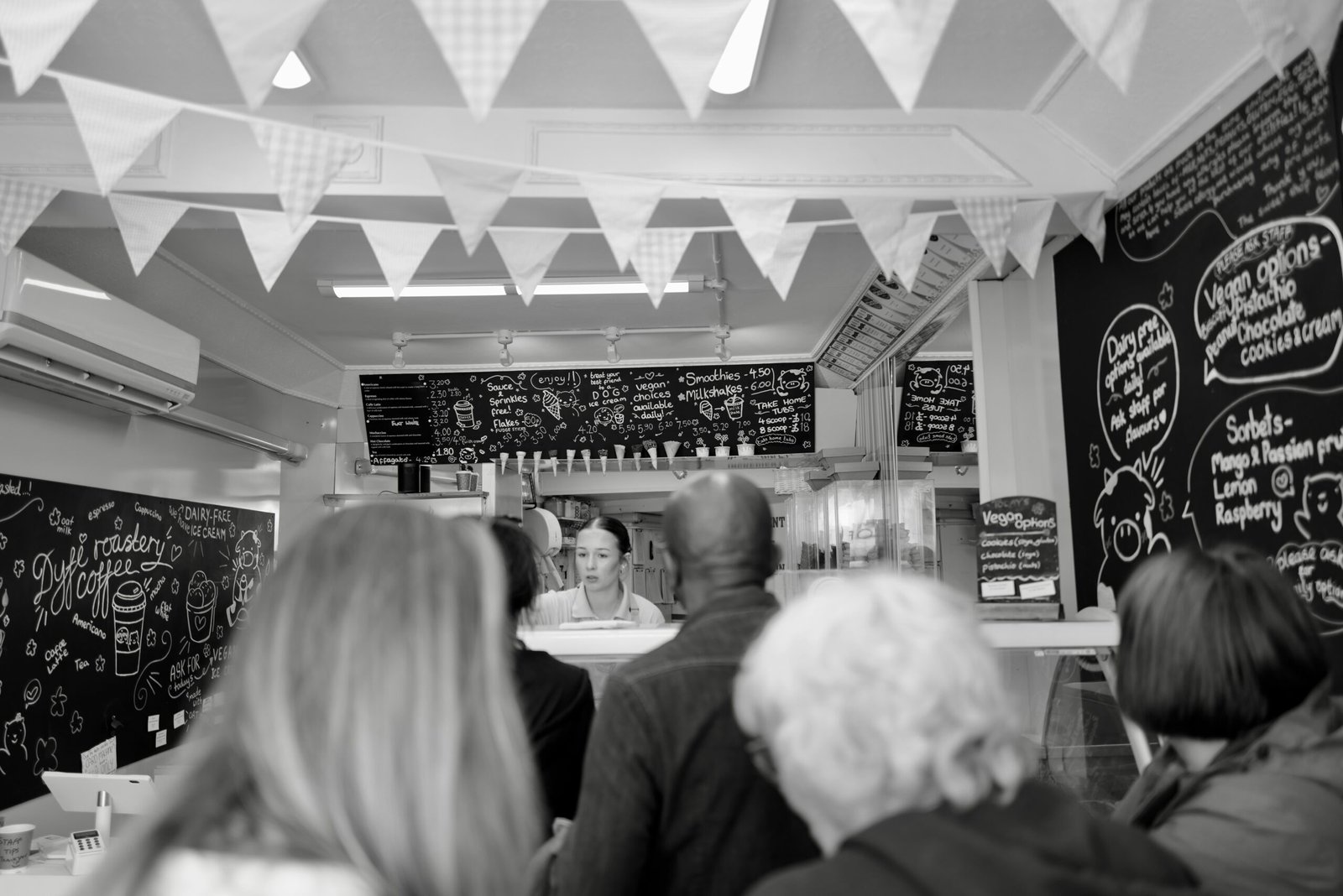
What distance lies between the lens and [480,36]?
1.91 meters

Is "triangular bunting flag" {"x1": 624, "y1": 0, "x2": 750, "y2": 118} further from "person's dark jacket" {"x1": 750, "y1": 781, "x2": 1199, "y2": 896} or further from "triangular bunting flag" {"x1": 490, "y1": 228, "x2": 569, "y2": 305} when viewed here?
"person's dark jacket" {"x1": 750, "y1": 781, "x2": 1199, "y2": 896}

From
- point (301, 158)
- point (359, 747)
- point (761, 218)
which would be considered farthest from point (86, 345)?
point (359, 747)

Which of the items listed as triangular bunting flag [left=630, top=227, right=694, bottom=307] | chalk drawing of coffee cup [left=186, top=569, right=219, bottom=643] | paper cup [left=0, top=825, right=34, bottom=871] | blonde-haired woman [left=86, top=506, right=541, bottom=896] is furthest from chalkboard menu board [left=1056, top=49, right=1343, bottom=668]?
chalk drawing of coffee cup [left=186, top=569, right=219, bottom=643]

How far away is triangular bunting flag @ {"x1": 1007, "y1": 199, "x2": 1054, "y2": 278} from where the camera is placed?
330 cm

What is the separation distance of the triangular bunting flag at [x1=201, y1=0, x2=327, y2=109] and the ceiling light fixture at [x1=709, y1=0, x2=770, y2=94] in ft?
3.76

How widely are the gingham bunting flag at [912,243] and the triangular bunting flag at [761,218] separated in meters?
0.46

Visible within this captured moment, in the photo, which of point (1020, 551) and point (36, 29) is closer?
point (36, 29)

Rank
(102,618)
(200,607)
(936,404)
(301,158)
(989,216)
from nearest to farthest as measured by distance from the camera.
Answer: (301,158) → (989,216) → (102,618) → (200,607) → (936,404)

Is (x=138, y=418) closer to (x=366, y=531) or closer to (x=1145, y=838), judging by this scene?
(x=366, y=531)

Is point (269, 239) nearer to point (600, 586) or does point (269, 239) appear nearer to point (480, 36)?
point (480, 36)

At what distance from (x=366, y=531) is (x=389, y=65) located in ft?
8.43

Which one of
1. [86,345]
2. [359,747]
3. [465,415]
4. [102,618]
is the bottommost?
[102,618]

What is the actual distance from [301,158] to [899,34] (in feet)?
4.92

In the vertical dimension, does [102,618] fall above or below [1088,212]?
below
